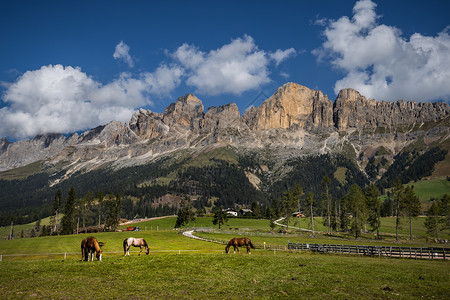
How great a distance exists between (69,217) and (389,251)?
328 feet

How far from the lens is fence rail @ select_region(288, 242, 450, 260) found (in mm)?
40588

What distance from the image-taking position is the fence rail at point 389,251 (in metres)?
40.6

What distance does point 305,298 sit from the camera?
17594 mm

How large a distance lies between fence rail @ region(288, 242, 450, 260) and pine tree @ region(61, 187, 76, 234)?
84.5 m

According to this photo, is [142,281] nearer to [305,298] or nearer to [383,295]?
[305,298]

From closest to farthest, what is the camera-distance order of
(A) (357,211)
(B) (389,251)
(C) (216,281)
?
(C) (216,281) → (B) (389,251) → (A) (357,211)

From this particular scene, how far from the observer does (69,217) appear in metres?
103

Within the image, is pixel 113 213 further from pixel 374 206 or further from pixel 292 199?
pixel 374 206

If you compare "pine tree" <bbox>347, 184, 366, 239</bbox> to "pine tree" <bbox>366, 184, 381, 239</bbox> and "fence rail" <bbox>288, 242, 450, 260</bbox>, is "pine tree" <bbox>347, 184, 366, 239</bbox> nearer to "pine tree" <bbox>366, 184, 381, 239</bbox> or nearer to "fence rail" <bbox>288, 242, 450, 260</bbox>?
"pine tree" <bbox>366, 184, 381, 239</bbox>

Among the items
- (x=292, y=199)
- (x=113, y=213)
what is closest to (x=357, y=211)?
(x=292, y=199)

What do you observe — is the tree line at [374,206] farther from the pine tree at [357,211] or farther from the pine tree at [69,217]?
the pine tree at [69,217]

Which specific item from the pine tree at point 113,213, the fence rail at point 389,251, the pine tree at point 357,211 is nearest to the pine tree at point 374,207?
the pine tree at point 357,211

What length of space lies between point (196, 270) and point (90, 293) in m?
9.83

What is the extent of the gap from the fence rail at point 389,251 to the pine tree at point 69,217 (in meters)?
84.5
